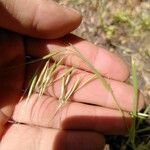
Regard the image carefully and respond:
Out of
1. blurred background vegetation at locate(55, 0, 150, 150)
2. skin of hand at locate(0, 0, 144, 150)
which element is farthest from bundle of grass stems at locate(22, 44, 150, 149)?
blurred background vegetation at locate(55, 0, 150, 150)

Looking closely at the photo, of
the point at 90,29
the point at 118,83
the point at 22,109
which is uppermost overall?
the point at 90,29

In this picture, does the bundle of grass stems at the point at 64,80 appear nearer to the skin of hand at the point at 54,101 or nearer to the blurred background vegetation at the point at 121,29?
the skin of hand at the point at 54,101

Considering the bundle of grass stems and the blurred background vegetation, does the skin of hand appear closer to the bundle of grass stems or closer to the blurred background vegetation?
the bundle of grass stems

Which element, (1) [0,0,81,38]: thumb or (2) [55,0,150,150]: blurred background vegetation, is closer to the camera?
(1) [0,0,81,38]: thumb

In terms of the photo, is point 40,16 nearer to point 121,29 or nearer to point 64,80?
point 64,80

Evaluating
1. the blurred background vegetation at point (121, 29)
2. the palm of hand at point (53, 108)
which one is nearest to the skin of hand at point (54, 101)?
the palm of hand at point (53, 108)

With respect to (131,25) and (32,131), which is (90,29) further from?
(32,131)

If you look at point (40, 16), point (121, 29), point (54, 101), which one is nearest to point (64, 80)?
point (54, 101)

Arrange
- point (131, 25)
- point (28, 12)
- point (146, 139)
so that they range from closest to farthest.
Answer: point (28, 12)
point (146, 139)
point (131, 25)

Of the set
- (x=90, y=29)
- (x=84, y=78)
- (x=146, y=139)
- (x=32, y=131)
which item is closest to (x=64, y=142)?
(x=32, y=131)
